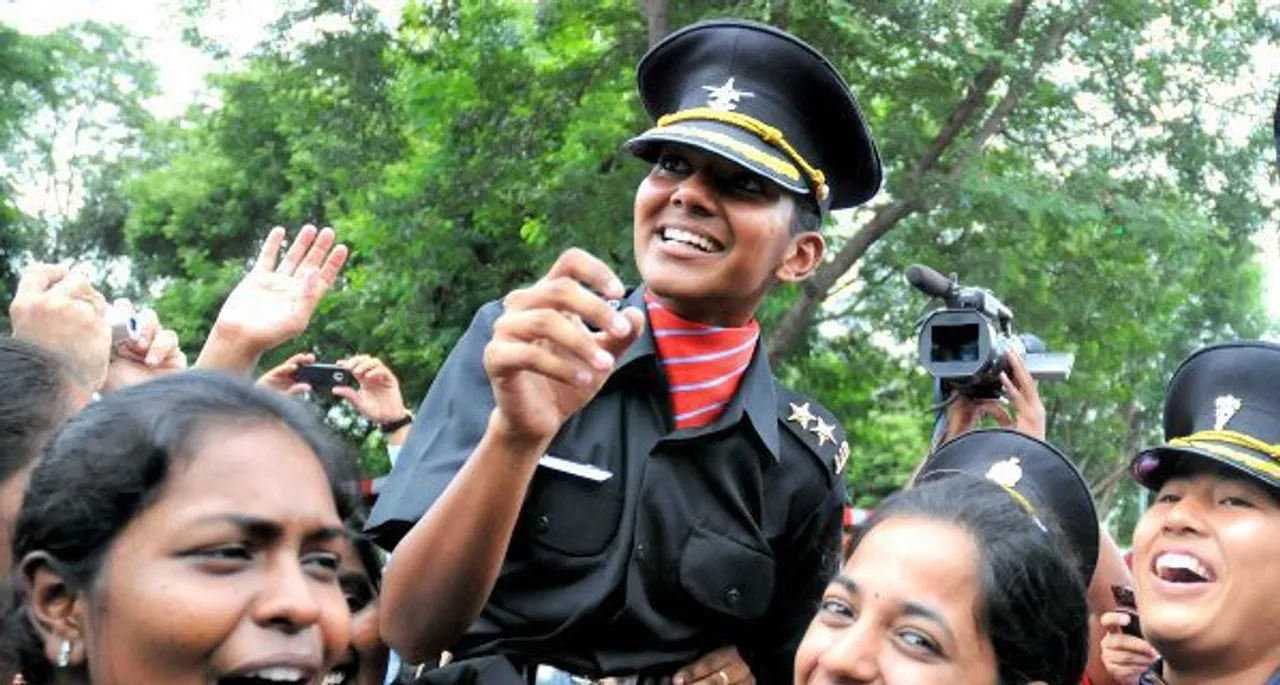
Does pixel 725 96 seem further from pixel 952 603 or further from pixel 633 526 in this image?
pixel 952 603

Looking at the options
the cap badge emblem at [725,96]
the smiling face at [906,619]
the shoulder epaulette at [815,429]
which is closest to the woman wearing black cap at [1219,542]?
the shoulder epaulette at [815,429]

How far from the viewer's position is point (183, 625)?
7.13ft

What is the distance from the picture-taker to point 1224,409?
3646 millimetres

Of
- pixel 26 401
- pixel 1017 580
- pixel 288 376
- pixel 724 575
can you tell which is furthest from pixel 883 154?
pixel 26 401

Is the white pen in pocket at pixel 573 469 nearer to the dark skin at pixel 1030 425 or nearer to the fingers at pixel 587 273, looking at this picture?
the fingers at pixel 587 273

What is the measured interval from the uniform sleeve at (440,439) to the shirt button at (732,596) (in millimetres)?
541

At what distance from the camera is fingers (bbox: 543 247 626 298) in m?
2.54

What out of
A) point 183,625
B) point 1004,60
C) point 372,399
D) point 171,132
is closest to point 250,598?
point 183,625

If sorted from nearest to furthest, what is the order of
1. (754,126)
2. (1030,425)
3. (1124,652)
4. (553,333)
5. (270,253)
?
1. (553,333)
2. (754,126)
3. (1124,652)
4. (270,253)
5. (1030,425)

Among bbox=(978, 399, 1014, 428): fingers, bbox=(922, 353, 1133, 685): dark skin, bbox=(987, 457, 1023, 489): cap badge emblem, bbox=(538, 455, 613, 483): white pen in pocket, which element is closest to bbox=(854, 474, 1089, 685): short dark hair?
bbox=(987, 457, 1023, 489): cap badge emblem

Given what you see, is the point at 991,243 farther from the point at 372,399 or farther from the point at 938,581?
the point at 938,581

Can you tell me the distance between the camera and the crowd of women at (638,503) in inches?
89.2

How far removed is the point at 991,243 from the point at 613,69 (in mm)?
3304

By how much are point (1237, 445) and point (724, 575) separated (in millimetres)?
1087
